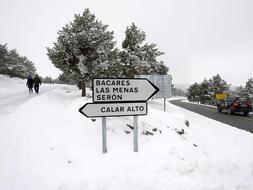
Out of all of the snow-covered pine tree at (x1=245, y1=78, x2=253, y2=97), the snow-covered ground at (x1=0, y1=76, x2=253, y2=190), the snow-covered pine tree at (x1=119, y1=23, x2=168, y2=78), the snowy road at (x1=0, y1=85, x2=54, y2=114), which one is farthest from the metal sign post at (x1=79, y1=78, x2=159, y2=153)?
the snow-covered pine tree at (x1=245, y1=78, x2=253, y2=97)

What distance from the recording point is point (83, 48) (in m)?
15.2

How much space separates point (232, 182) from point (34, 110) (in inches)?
341

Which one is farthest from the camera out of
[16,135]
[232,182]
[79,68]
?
[79,68]

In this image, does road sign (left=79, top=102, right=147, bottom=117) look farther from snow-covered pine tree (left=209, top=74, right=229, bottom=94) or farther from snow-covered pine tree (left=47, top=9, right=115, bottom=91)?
snow-covered pine tree (left=209, top=74, right=229, bottom=94)

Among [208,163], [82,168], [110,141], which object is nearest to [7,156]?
[82,168]

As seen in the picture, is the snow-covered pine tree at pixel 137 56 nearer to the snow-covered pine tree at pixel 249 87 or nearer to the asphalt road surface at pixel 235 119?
the asphalt road surface at pixel 235 119

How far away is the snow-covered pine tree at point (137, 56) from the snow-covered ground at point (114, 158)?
1484 cm

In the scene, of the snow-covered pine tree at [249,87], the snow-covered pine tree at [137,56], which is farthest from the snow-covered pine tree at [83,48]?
the snow-covered pine tree at [249,87]

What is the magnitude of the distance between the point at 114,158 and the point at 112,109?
52.8 inches

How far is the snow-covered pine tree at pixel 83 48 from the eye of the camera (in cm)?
1452

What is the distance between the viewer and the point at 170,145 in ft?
20.1

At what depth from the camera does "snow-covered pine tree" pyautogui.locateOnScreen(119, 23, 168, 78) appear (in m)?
22.2

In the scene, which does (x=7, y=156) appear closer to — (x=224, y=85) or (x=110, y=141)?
(x=110, y=141)

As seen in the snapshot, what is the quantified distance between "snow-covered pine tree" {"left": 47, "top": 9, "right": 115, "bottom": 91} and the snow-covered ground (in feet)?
25.3
